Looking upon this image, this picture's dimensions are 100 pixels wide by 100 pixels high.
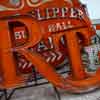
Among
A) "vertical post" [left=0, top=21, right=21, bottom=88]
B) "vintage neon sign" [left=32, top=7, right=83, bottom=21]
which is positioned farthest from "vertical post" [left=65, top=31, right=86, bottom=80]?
"vertical post" [left=0, top=21, right=21, bottom=88]

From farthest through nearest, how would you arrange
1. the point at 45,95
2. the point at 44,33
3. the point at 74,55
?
the point at 45,95 → the point at 74,55 → the point at 44,33


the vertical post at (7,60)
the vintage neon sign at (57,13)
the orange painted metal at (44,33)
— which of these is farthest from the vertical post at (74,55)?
the vertical post at (7,60)

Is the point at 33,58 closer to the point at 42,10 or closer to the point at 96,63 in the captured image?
the point at 42,10

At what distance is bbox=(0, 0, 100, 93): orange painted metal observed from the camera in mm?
1984

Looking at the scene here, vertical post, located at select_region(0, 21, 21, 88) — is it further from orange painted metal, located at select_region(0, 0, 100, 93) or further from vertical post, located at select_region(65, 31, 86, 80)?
vertical post, located at select_region(65, 31, 86, 80)

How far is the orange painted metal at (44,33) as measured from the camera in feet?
6.51

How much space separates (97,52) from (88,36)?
93cm

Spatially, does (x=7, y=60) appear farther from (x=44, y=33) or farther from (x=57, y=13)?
(x=57, y=13)

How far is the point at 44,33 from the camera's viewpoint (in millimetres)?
2012

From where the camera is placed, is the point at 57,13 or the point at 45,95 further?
the point at 45,95

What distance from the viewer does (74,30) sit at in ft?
6.88

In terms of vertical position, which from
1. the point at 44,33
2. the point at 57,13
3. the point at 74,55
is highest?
the point at 57,13

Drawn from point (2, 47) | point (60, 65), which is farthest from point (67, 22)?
point (60, 65)

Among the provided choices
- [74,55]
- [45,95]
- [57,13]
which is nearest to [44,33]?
[57,13]
